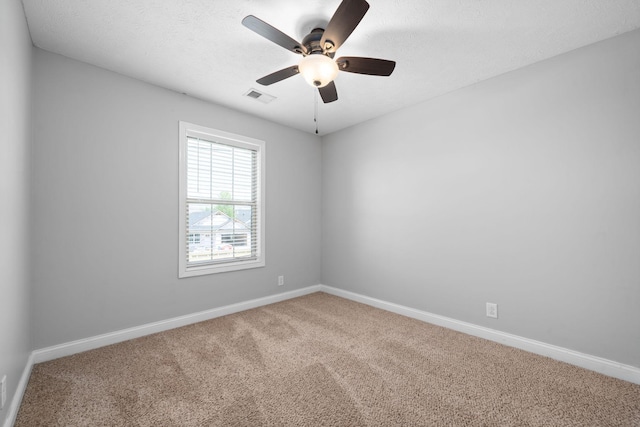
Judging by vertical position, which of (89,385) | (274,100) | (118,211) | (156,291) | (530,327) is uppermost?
(274,100)

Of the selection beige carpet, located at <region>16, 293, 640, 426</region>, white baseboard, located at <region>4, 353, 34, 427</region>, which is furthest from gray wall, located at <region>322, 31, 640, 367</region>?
white baseboard, located at <region>4, 353, 34, 427</region>

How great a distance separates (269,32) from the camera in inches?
67.1

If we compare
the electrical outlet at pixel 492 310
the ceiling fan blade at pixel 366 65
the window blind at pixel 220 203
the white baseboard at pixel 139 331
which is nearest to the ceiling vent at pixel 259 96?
the window blind at pixel 220 203

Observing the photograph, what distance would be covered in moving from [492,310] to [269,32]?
2991 millimetres

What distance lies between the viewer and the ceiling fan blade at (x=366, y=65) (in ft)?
6.35

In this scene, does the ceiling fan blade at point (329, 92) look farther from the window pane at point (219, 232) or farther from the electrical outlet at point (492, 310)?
the electrical outlet at point (492, 310)

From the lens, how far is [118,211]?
2.61 m

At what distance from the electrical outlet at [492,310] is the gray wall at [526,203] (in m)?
0.05

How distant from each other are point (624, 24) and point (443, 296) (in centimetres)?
260

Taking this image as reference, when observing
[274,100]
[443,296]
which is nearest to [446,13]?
[274,100]

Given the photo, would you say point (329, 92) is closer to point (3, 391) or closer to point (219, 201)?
point (219, 201)

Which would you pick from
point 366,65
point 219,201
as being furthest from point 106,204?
point 366,65

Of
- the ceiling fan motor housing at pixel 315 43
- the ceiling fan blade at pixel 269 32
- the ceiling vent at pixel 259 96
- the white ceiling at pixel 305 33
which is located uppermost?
the white ceiling at pixel 305 33

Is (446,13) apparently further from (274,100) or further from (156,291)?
(156,291)
